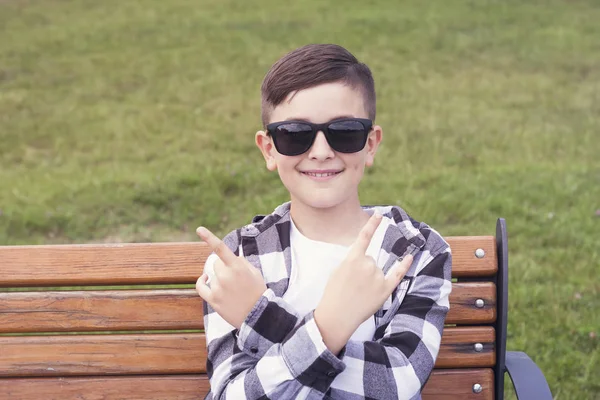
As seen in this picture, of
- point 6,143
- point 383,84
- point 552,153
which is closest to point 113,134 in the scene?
point 6,143

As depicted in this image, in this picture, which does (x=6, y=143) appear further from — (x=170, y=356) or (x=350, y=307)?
(x=350, y=307)

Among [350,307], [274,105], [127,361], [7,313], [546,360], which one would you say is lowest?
[546,360]

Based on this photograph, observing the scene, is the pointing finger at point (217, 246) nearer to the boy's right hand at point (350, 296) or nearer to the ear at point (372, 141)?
the boy's right hand at point (350, 296)

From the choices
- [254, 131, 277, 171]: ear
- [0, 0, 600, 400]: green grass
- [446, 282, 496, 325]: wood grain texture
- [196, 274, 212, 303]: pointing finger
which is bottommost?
[0, 0, 600, 400]: green grass

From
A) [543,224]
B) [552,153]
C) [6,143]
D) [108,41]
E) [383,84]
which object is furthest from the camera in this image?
[108,41]

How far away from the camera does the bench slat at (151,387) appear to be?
99.0 inches

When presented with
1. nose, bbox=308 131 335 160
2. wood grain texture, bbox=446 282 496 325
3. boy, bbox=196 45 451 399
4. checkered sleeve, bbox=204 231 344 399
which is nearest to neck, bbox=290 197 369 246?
boy, bbox=196 45 451 399

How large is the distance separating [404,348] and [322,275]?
13.1 inches

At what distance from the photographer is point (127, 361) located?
2533mm

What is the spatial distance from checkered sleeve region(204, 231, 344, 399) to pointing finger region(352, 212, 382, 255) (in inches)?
7.9

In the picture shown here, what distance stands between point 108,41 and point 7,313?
8937 mm

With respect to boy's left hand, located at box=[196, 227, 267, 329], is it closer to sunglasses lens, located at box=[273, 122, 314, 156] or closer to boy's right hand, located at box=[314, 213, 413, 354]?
boy's right hand, located at box=[314, 213, 413, 354]

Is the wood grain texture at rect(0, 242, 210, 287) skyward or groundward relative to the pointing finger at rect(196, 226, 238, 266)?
groundward

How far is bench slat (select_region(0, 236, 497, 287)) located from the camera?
2488 mm
